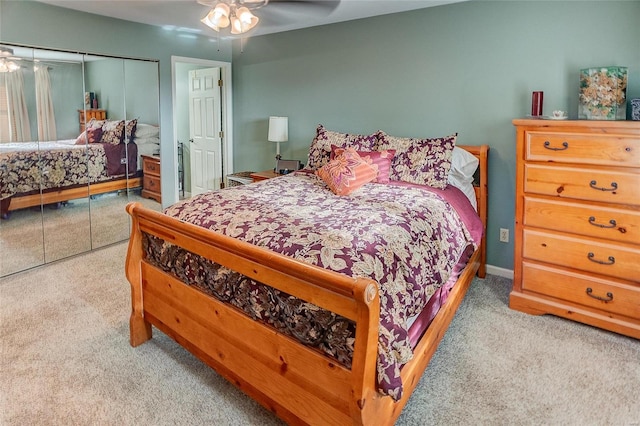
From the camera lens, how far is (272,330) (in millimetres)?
1634

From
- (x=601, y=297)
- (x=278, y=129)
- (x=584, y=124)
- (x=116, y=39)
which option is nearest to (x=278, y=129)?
(x=278, y=129)

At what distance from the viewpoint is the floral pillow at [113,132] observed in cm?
383

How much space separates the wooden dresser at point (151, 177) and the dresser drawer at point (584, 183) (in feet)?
12.0

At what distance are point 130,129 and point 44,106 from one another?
0.80 meters

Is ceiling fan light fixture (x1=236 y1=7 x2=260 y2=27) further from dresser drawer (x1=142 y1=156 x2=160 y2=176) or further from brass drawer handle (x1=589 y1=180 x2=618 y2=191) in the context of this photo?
brass drawer handle (x1=589 y1=180 x2=618 y2=191)

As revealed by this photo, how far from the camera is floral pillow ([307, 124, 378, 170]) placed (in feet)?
11.2

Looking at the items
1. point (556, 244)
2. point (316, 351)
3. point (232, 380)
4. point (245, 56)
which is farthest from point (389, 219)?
point (245, 56)

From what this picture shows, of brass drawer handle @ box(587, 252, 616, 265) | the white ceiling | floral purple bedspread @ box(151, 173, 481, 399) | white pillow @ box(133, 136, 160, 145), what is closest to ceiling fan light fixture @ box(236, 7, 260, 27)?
the white ceiling

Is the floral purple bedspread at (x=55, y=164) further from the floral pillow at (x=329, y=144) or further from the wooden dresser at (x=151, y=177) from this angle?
the floral pillow at (x=329, y=144)

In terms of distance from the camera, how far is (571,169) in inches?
97.7

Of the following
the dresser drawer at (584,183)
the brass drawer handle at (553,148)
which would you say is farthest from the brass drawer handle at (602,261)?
the brass drawer handle at (553,148)

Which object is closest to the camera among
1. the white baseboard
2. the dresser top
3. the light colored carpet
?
the light colored carpet

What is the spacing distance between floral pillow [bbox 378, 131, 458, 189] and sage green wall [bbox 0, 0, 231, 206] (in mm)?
2760

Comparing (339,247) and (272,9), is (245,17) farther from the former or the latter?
(339,247)
